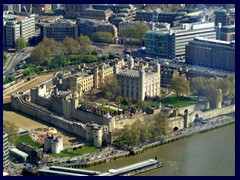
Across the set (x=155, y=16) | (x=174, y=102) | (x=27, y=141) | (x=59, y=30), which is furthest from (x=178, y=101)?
(x=155, y=16)

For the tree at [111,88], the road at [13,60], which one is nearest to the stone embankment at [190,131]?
the tree at [111,88]

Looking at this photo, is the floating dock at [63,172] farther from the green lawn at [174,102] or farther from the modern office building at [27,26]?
the modern office building at [27,26]

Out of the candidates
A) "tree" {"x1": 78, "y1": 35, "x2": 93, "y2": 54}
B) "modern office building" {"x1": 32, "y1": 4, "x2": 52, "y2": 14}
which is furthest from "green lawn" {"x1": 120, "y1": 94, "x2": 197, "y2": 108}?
"modern office building" {"x1": 32, "y1": 4, "x2": 52, "y2": 14}

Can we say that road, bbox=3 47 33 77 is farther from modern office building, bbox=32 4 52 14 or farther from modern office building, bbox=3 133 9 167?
modern office building, bbox=3 133 9 167

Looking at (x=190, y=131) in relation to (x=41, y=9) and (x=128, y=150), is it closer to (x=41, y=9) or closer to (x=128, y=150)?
(x=128, y=150)

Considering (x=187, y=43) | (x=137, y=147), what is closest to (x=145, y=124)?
(x=137, y=147)

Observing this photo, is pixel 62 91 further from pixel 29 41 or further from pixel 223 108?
pixel 29 41

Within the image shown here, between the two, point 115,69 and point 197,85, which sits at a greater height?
point 115,69
